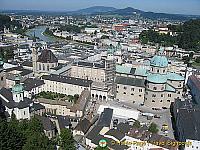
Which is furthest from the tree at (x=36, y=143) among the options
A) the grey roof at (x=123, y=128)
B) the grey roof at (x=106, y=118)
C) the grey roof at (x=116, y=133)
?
the grey roof at (x=123, y=128)

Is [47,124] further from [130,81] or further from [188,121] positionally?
[130,81]

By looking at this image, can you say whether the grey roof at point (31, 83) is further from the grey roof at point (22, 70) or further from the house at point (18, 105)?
the house at point (18, 105)

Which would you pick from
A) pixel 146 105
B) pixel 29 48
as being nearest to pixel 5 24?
pixel 29 48

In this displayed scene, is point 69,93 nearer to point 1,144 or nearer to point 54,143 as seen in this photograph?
point 54,143

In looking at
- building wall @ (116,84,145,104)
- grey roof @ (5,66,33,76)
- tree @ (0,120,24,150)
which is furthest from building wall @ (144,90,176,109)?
grey roof @ (5,66,33,76)

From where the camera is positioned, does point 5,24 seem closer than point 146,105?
No

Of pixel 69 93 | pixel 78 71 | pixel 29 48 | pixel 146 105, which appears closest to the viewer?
pixel 146 105

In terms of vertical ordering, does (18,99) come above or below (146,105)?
above
